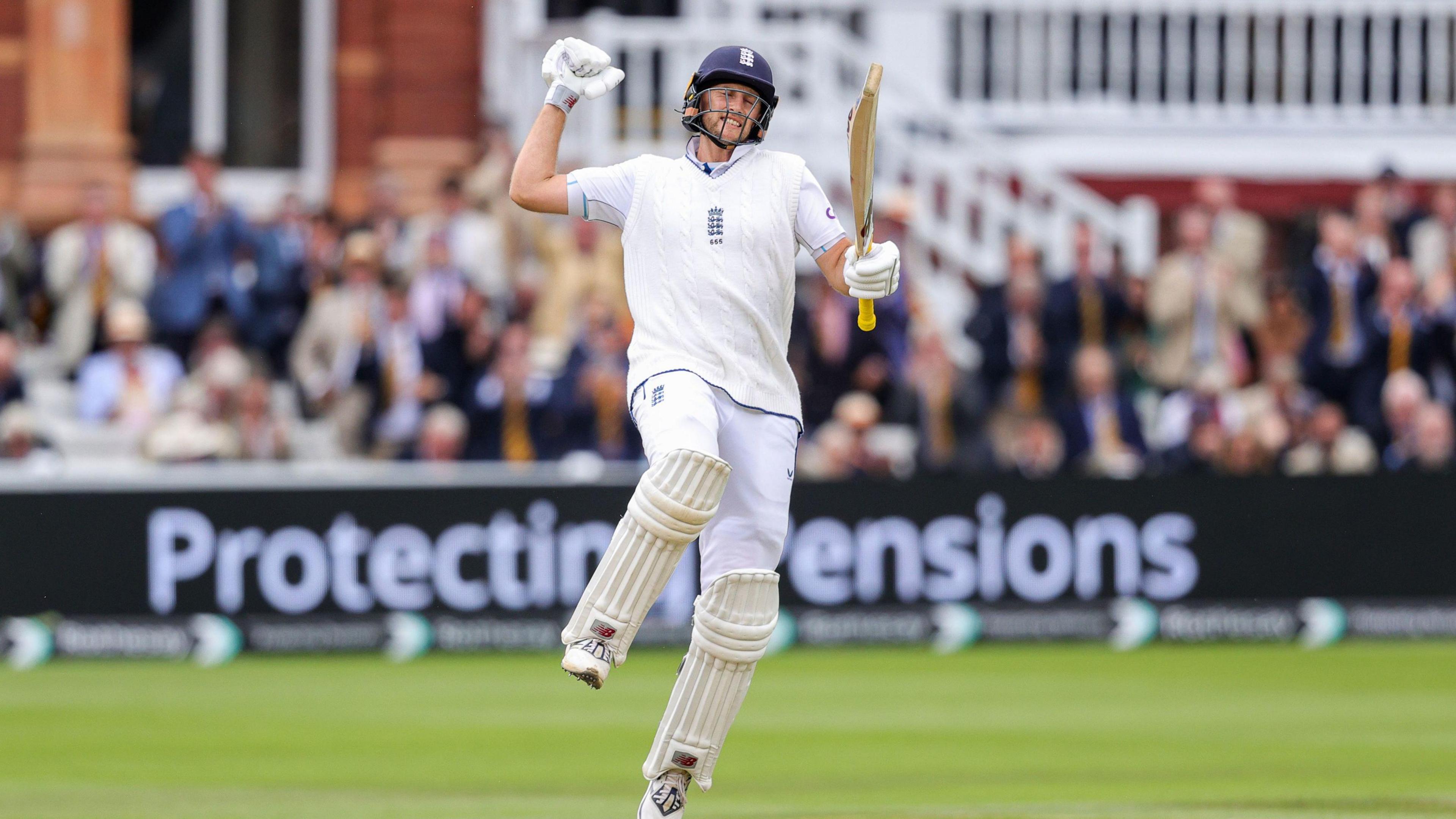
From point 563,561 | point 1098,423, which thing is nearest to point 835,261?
point 563,561

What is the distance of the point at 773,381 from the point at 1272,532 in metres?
8.30

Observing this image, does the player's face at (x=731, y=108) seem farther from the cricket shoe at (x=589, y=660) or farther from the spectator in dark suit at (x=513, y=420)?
the spectator in dark suit at (x=513, y=420)

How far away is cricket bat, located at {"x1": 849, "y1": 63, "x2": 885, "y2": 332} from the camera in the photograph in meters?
6.43

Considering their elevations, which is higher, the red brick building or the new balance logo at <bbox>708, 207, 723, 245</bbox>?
the red brick building

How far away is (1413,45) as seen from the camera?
2008 cm

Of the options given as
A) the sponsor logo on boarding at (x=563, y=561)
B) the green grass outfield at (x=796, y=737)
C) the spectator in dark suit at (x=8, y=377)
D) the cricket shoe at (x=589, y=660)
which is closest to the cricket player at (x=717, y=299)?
the cricket shoe at (x=589, y=660)

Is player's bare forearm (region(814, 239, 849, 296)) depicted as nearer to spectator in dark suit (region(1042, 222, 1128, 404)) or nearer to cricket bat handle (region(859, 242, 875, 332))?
cricket bat handle (region(859, 242, 875, 332))

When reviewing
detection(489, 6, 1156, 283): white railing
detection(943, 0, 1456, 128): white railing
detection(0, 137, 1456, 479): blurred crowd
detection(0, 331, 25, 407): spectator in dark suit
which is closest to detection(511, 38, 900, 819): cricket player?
detection(0, 137, 1456, 479): blurred crowd

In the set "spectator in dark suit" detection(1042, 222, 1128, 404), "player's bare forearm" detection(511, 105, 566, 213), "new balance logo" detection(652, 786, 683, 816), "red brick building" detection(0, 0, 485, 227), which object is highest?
"red brick building" detection(0, 0, 485, 227)

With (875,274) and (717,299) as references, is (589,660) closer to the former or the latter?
(717,299)

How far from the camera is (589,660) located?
6.36 m

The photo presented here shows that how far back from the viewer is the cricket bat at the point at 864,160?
6.43 m

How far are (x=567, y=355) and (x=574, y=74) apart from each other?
7788 mm

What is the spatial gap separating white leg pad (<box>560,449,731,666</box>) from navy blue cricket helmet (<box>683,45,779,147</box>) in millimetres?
947
